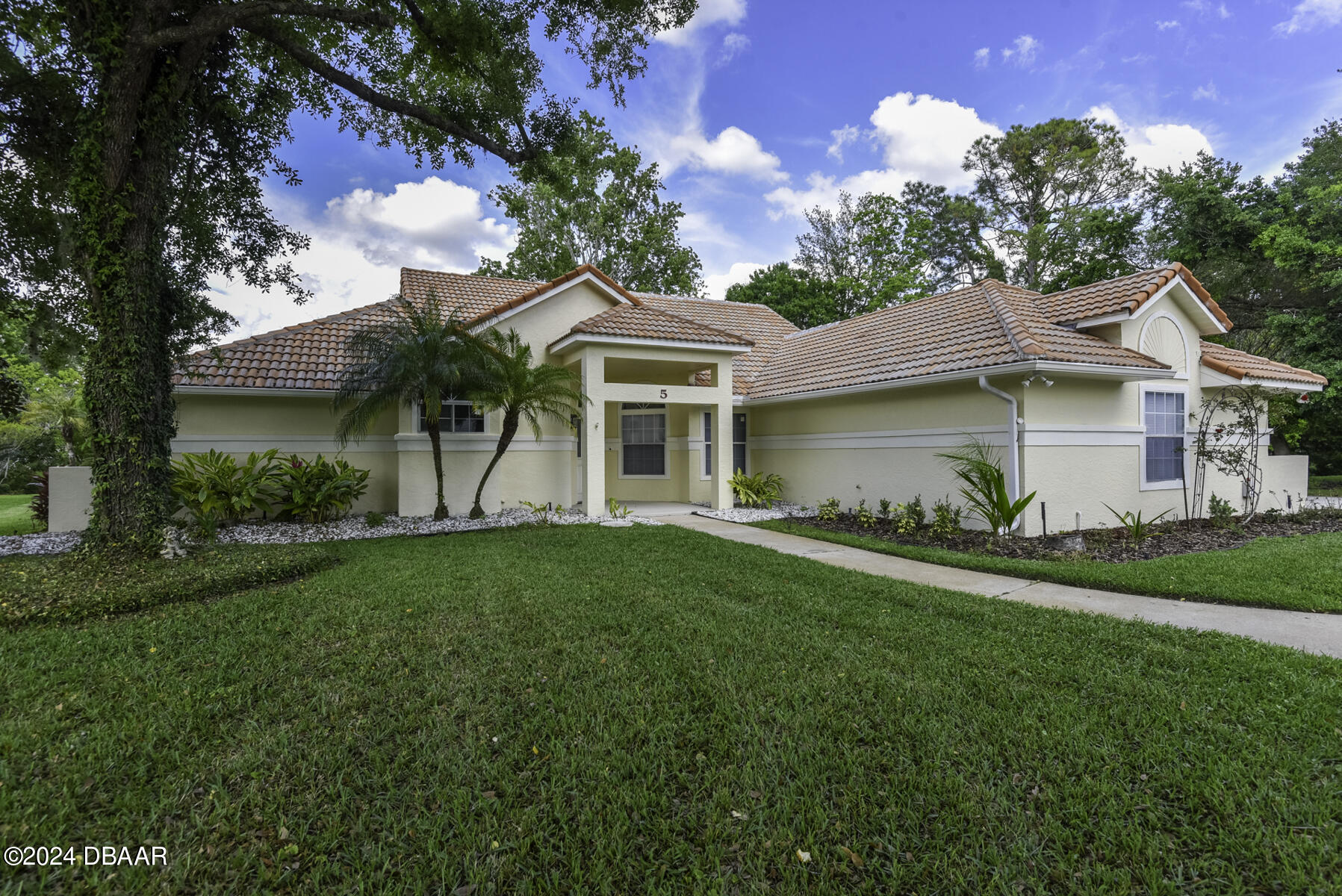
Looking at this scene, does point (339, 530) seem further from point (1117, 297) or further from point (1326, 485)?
point (1326, 485)

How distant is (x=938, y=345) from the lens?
1145 cm

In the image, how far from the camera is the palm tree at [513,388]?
423 inches

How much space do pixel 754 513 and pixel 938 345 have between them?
5072mm

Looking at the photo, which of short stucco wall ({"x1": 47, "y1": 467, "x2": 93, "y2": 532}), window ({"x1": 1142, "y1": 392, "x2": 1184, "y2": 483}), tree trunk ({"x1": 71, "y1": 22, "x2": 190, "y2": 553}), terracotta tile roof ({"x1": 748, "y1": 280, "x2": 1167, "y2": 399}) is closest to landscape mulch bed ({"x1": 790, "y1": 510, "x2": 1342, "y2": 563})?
window ({"x1": 1142, "y1": 392, "x2": 1184, "y2": 483})

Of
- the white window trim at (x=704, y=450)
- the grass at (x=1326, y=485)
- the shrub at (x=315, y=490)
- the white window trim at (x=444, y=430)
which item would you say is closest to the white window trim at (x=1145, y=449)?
the white window trim at (x=704, y=450)

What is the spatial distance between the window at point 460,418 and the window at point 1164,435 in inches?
523

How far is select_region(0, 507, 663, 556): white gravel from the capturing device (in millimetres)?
A: 9586

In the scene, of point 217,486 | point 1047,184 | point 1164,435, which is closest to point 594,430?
point 217,486

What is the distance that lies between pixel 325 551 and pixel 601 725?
21.4 feet

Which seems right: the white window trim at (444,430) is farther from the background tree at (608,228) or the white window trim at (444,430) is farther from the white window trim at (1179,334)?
the background tree at (608,228)

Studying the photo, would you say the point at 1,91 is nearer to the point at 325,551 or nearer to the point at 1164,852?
the point at 325,551

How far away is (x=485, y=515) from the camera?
40.5 feet

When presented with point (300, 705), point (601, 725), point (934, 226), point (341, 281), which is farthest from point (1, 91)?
point (934, 226)

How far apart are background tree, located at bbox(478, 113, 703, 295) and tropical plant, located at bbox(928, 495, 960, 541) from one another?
2281 cm
